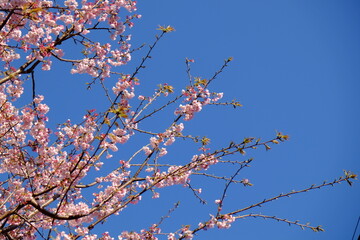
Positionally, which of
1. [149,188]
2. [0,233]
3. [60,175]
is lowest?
[149,188]

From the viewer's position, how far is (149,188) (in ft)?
12.0

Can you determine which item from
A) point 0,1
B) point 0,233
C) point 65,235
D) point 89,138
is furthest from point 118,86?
point 0,233

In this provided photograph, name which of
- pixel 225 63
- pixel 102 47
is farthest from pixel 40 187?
pixel 225 63

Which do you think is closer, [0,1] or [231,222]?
[0,1]

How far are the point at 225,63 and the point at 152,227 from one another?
274 centimetres

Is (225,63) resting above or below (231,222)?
above

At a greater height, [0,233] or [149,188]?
[0,233]

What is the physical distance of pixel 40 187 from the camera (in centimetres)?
485

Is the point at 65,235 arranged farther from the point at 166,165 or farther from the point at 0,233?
the point at 166,165

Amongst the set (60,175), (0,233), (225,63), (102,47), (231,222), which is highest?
(102,47)

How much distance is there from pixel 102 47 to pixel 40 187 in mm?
2428

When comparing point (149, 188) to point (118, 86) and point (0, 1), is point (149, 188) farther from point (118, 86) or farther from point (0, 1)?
point (0, 1)

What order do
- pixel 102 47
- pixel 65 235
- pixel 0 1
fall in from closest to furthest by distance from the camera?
1. pixel 0 1
2. pixel 65 235
3. pixel 102 47

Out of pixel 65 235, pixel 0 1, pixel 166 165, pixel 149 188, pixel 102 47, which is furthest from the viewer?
pixel 102 47
